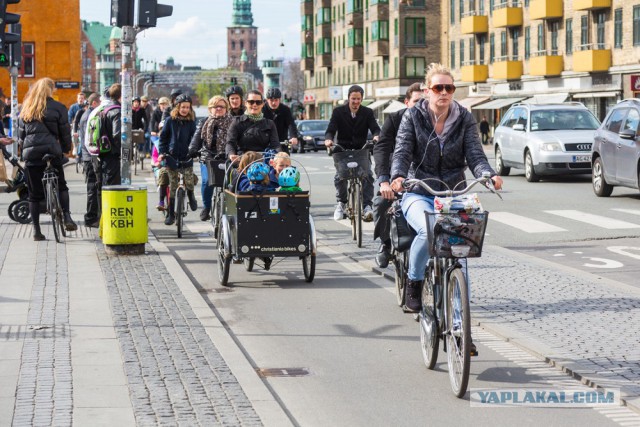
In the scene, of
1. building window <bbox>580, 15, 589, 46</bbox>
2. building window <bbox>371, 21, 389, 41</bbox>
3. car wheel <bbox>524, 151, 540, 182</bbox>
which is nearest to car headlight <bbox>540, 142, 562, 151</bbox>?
car wheel <bbox>524, 151, 540, 182</bbox>

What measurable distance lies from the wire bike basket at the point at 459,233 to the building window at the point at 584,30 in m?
54.7

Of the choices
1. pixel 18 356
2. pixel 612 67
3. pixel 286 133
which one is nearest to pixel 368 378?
pixel 18 356

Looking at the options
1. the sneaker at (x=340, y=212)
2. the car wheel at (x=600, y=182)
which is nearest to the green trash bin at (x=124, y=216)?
the sneaker at (x=340, y=212)

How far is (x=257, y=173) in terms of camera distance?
11.5 m

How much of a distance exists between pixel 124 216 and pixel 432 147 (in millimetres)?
6196

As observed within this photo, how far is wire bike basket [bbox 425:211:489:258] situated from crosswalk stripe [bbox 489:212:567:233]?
9.80 meters

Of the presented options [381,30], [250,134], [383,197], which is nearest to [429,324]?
[383,197]

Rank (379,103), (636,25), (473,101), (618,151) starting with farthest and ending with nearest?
(379,103)
(473,101)
(636,25)
(618,151)

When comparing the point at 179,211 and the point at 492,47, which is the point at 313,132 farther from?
the point at 179,211

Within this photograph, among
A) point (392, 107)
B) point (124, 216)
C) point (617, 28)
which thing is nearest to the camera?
point (124, 216)

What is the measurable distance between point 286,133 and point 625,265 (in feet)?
18.4

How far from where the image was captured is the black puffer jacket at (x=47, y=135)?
15375mm

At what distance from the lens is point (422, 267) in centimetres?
809

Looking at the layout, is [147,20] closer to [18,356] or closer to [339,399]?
[18,356]
